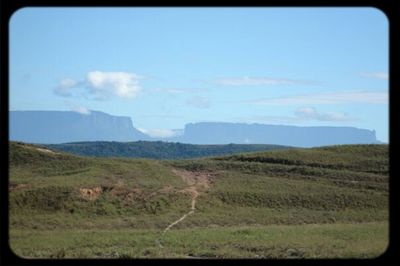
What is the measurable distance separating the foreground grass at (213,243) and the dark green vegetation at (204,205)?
3 centimetres

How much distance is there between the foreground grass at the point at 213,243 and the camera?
14531 mm

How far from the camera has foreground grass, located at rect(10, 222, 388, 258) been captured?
47.7 feet

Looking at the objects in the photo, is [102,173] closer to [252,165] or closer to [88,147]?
[252,165]

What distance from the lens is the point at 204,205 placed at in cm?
2967

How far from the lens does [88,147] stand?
158m

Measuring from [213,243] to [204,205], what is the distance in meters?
12.2

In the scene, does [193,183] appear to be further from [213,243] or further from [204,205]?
[213,243]

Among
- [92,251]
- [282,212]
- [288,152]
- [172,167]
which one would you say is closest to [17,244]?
[92,251]
